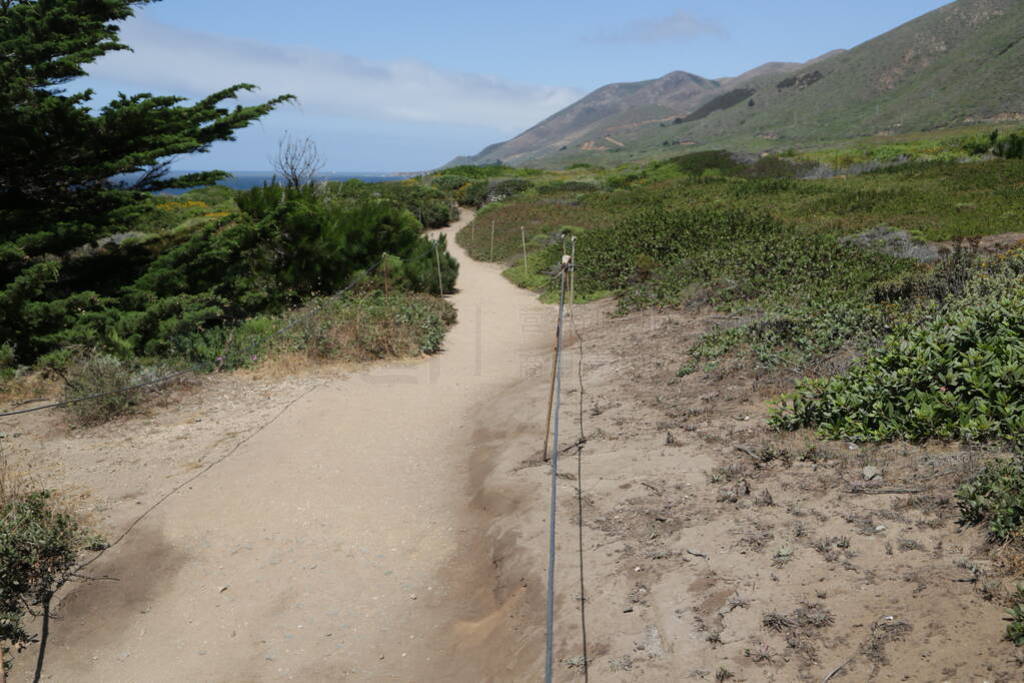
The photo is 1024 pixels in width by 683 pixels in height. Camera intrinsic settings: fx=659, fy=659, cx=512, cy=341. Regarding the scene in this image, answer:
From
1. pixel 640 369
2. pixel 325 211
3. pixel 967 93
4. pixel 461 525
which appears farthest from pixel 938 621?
pixel 967 93

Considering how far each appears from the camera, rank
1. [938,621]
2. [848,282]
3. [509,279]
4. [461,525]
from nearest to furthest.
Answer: [938,621] → [461,525] → [848,282] → [509,279]

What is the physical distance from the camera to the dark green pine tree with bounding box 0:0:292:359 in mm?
10086

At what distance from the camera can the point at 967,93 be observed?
69.4 metres

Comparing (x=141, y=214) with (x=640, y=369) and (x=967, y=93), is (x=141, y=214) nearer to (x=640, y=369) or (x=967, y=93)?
(x=640, y=369)

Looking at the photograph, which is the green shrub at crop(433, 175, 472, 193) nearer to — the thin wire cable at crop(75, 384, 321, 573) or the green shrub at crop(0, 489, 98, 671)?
the thin wire cable at crop(75, 384, 321, 573)

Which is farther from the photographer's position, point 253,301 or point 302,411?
point 253,301

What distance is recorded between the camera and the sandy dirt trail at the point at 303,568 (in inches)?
190

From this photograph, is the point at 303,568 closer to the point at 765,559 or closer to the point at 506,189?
the point at 765,559

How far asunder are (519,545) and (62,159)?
34.8 feet

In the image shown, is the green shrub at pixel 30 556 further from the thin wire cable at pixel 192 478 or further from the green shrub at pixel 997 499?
the green shrub at pixel 997 499

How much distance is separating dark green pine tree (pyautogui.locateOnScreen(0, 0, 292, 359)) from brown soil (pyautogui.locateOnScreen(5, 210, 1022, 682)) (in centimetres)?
233

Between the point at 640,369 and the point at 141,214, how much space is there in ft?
30.2

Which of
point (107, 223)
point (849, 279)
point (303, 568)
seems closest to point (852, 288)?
point (849, 279)

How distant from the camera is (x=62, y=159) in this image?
1113 cm
